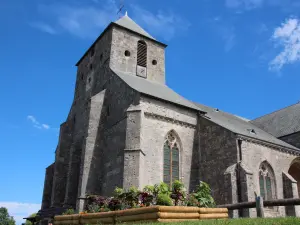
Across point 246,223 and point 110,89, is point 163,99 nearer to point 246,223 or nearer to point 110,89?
point 110,89

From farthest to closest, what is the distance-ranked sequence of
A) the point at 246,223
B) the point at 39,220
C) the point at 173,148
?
the point at 39,220 → the point at 173,148 → the point at 246,223

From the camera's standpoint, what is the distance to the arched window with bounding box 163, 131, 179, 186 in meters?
20.3

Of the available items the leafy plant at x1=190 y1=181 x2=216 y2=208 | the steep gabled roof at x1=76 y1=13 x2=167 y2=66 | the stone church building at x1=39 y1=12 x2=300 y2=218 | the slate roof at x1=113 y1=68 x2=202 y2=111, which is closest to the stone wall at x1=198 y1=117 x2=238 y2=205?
the stone church building at x1=39 y1=12 x2=300 y2=218

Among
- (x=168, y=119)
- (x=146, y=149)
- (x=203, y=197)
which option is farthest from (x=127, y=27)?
(x=203, y=197)

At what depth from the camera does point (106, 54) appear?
26.0 m

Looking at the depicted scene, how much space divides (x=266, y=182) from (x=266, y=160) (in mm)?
1482

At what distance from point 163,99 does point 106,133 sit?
4.49 meters

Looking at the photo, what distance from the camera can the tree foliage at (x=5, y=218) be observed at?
66819 mm

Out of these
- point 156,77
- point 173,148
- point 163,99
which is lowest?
point 173,148

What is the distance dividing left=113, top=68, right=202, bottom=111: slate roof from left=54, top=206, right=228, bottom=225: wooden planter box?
34.2ft

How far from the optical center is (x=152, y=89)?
2358 centimetres

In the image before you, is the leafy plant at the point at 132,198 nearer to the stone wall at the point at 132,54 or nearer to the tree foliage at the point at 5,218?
the stone wall at the point at 132,54

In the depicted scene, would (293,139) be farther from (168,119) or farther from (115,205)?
(115,205)

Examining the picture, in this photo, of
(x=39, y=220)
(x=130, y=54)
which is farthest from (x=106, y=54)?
(x=39, y=220)
